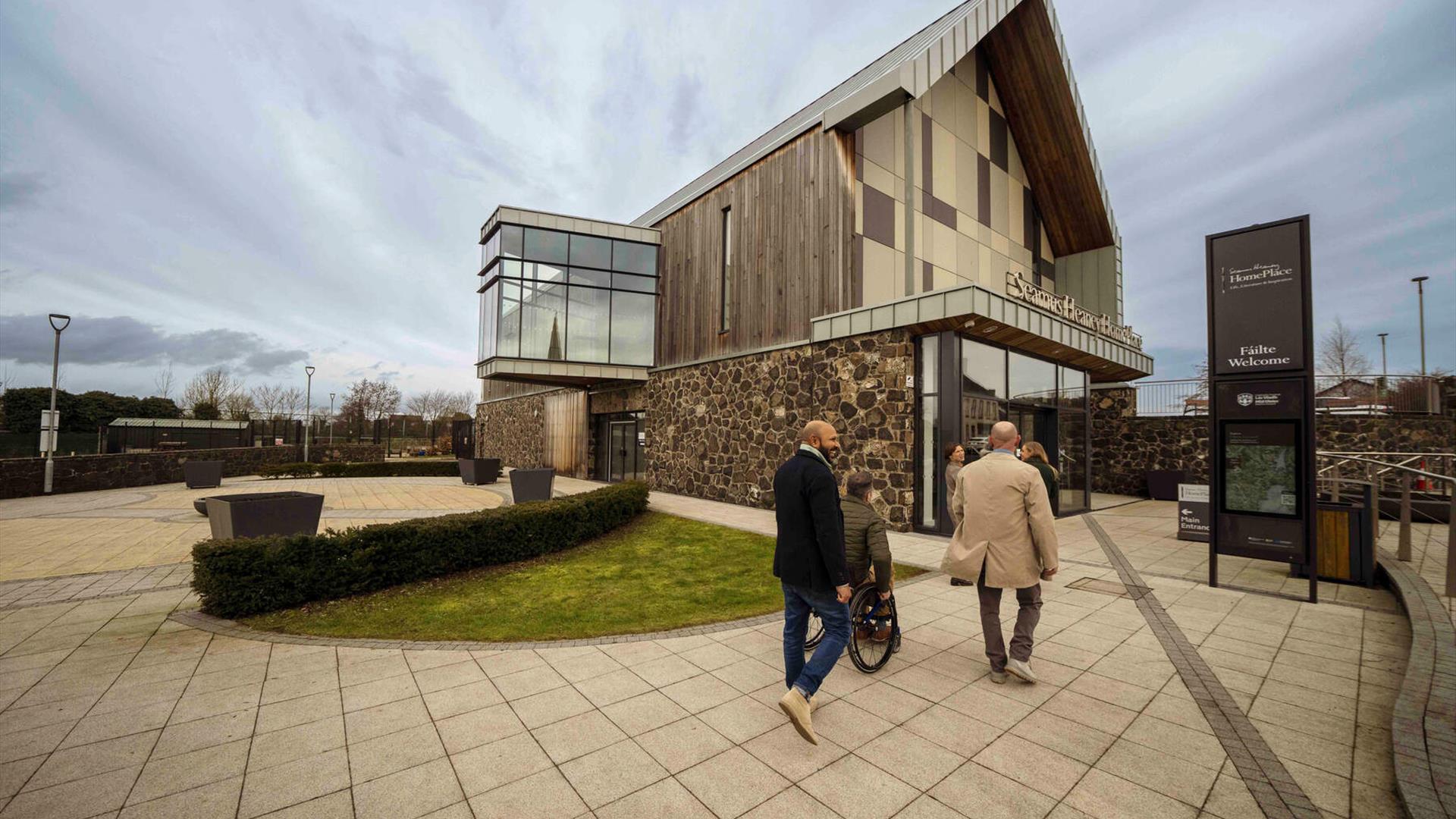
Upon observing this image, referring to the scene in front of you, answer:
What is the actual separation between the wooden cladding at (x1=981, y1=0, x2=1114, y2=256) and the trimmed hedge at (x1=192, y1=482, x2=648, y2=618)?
1676 cm

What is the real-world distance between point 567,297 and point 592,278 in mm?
1007

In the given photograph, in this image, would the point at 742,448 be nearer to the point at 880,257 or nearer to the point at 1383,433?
the point at 880,257

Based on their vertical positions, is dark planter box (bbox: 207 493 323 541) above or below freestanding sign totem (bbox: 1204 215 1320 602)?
below

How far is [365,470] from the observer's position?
25.3 metres

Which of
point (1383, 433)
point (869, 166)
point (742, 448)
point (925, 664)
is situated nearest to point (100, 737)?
point (925, 664)

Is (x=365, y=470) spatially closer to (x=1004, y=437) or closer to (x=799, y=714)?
(x=799, y=714)

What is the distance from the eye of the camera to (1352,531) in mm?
6871

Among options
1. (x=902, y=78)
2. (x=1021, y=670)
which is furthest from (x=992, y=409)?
(x=1021, y=670)

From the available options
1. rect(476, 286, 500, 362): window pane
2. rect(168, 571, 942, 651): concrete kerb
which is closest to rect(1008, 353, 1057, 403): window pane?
rect(168, 571, 942, 651): concrete kerb

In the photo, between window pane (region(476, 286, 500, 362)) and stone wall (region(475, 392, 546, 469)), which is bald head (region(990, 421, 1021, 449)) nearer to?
window pane (region(476, 286, 500, 362))

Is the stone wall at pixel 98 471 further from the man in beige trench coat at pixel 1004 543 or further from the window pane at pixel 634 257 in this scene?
the man in beige trench coat at pixel 1004 543

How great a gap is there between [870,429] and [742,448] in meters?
4.02

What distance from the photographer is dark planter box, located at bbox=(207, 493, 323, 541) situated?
7.49 metres

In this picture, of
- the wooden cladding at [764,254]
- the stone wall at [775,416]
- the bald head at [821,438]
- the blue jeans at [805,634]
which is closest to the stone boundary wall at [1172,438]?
the stone wall at [775,416]
